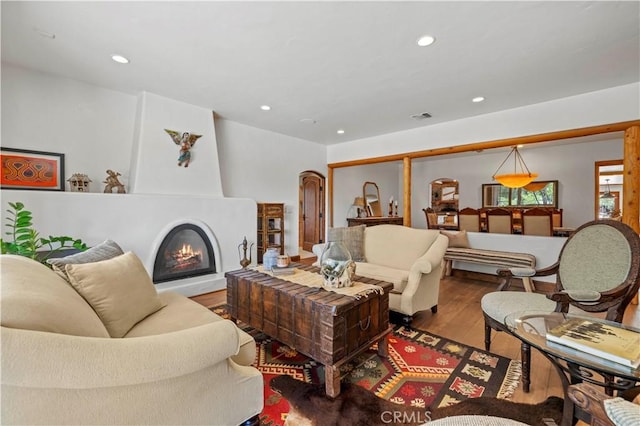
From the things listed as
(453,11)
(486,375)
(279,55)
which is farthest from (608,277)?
(279,55)

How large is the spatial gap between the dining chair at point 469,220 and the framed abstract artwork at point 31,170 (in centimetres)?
585

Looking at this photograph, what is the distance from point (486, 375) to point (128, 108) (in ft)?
15.7

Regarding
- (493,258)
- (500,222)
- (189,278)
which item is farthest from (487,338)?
(189,278)

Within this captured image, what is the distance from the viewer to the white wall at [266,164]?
15.6 feet

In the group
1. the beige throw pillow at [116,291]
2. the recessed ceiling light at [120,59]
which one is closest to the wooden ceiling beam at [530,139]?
the recessed ceiling light at [120,59]

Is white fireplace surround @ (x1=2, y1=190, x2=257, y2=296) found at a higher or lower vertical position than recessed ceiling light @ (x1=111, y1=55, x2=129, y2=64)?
lower

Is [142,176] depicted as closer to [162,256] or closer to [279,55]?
[162,256]

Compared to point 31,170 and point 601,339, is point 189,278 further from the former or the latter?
point 601,339

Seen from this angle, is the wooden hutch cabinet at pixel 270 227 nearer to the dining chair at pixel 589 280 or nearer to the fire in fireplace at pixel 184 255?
the fire in fireplace at pixel 184 255

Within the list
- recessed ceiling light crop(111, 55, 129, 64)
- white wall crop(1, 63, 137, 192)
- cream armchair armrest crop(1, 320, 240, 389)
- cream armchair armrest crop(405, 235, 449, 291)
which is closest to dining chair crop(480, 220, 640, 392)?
cream armchair armrest crop(405, 235, 449, 291)

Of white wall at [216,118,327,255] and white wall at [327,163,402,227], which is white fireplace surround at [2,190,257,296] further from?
white wall at [327,163,402,227]

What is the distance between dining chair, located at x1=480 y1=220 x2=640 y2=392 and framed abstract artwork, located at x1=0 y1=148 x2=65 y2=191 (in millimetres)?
4489

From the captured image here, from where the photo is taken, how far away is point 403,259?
3.26m

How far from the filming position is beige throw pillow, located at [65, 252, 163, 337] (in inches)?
56.3
